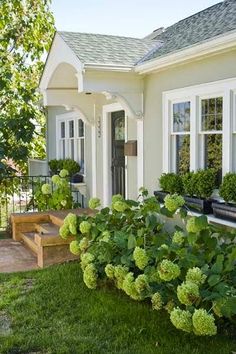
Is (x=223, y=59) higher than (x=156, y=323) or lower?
higher

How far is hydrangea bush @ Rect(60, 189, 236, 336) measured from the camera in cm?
357

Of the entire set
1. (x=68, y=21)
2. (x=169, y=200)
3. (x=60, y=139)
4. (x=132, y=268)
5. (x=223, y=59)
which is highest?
(x=68, y=21)

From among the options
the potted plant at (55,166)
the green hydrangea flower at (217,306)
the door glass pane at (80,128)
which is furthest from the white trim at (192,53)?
the potted plant at (55,166)

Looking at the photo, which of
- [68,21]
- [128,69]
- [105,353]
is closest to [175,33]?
[128,69]

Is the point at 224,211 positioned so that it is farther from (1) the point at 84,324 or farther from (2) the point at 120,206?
(1) the point at 84,324

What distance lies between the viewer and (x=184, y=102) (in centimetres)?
592

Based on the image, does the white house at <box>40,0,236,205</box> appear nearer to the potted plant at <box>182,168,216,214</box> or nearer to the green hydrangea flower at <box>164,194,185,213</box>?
the potted plant at <box>182,168,216,214</box>

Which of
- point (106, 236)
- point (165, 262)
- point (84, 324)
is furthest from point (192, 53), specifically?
point (84, 324)

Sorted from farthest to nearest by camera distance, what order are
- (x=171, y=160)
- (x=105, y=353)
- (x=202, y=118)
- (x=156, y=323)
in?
(x=171, y=160) → (x=202, y=118) → (x=156, y=323) → (x=105, y=353)

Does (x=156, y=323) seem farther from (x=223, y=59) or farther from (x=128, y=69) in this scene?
(x=128, y=69)

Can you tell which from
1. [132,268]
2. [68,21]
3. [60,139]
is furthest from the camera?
[68,21]

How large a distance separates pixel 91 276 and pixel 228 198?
1.69 m

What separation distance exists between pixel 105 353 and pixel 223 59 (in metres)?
3.43

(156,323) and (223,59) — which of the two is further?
(223,59)
